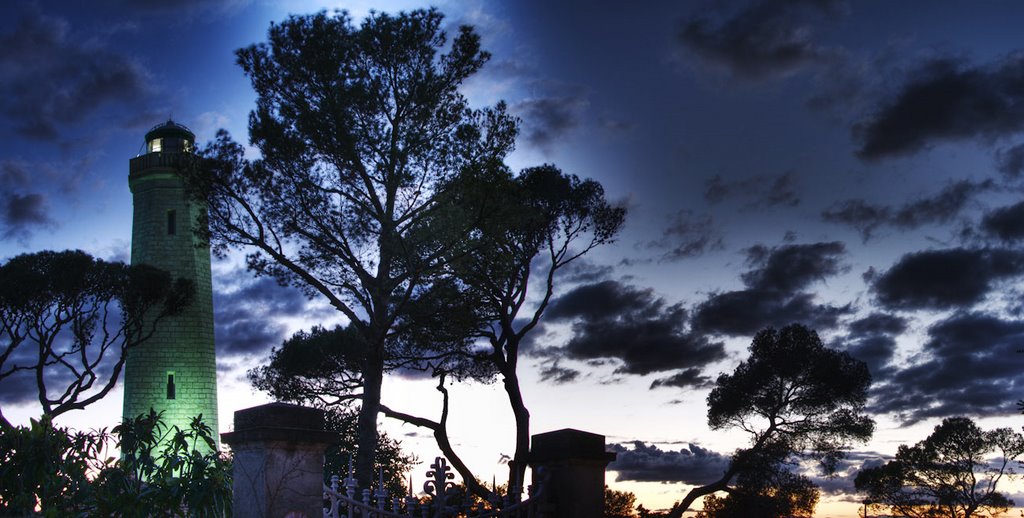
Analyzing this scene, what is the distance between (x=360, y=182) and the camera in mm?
18406

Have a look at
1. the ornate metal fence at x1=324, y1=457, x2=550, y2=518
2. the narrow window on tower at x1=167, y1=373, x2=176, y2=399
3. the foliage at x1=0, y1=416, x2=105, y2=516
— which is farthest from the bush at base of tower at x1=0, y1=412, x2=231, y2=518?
the narrow window on tower at x1=167, y1=373, x2=176, y2=399

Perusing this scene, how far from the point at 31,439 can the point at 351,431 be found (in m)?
19.1

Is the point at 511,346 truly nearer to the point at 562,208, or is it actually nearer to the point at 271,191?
the point at 562,208

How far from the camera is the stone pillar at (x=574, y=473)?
26.4 feet

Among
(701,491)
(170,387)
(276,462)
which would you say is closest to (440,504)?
(276,462)

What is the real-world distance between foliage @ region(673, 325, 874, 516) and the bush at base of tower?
59.9ft

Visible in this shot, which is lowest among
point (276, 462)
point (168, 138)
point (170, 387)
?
point (276, 462)

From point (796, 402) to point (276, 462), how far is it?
20.0 m

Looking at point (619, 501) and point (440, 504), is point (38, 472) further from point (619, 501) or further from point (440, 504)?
point (619, 501)

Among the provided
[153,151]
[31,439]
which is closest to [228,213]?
[31,439]

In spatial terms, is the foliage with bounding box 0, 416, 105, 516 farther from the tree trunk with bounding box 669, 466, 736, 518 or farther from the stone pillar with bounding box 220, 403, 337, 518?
the tree trunk with bounding box 669, 466, 736, 518

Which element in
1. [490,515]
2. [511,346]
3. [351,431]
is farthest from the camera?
[351,431]

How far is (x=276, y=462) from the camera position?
6.25m

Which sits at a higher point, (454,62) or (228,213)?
(454,62)
